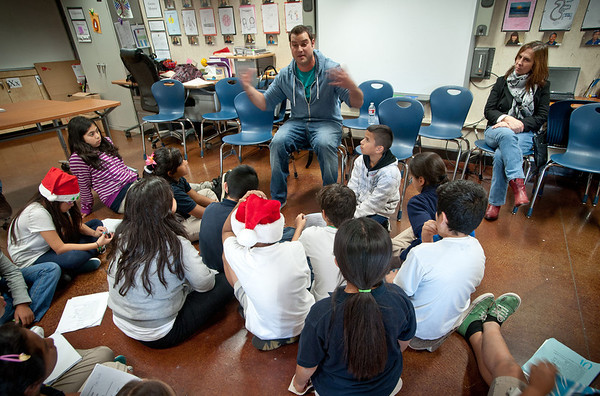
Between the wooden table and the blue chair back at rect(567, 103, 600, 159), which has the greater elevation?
the wooden table

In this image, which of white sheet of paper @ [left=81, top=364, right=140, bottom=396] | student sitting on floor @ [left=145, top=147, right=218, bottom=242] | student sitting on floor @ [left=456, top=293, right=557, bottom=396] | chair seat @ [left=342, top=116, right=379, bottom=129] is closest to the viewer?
student sitting on floor @ [left=456, top=293, right=557, bottom=396]

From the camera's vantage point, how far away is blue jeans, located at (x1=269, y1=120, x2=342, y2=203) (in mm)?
2510

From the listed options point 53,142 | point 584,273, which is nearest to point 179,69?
point 53,142

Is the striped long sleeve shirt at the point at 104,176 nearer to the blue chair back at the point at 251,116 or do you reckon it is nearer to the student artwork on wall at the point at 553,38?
the blue chair back at the point at 251,116

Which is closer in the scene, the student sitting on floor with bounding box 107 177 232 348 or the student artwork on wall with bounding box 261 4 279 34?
the student sitting on floor with bounding box 107 177 232 348

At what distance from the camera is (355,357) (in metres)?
0.85

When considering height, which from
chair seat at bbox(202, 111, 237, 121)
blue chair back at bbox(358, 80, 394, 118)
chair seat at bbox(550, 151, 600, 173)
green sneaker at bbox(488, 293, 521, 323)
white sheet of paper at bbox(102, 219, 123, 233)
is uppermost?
blue chair back at bbox(358, 80, 394, 118)

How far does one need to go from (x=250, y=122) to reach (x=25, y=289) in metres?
2.20

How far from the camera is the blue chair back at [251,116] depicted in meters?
3.11

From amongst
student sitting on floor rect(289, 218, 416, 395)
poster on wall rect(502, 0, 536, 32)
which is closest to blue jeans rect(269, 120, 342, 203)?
student sitting on floor rect(289, 218, 416, 395)

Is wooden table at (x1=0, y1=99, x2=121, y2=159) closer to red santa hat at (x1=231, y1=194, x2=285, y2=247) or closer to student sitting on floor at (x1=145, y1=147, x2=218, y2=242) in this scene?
student sitting on floor at (x1=145, y1=147, x2=218, y2=242)

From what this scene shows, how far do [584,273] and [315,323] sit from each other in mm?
1964

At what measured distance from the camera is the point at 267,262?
3.73ft

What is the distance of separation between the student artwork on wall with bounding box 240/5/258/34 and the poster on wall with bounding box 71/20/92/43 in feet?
8.28
